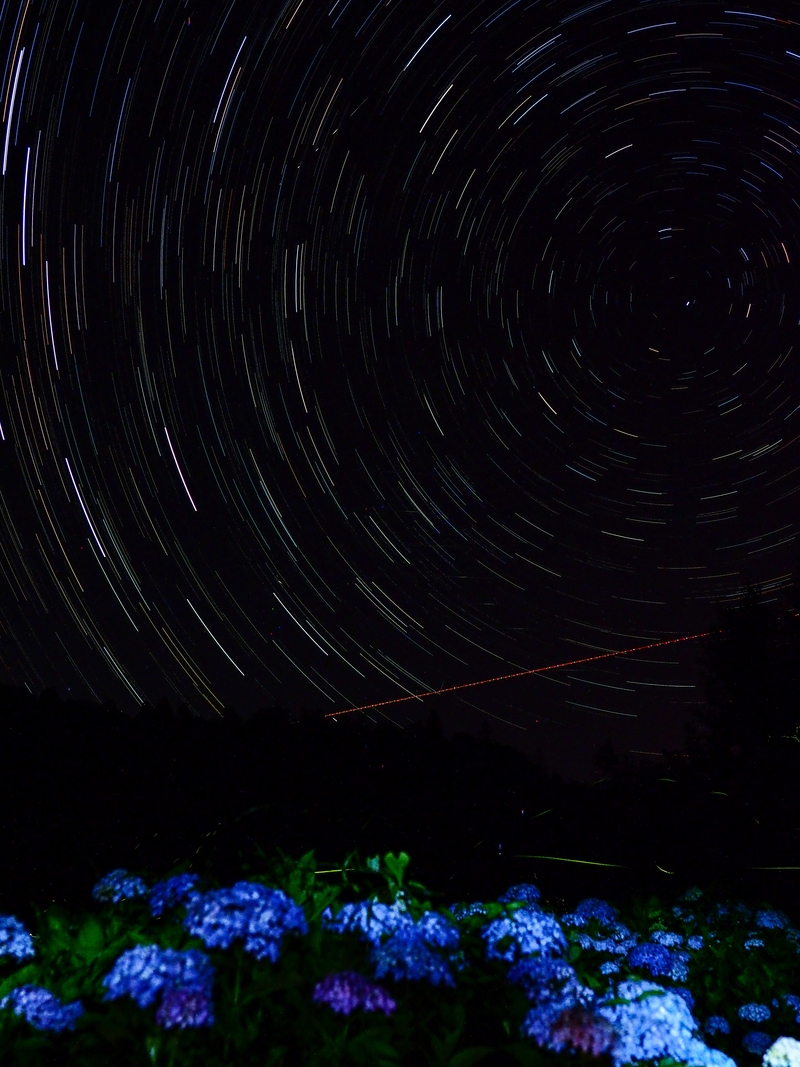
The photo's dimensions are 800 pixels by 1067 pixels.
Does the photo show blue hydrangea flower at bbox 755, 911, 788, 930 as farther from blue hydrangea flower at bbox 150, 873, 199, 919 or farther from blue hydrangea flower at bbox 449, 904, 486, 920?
blue hydrangea flower at bbox 150, 873, 199, 919

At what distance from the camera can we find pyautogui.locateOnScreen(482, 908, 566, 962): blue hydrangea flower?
2.76 m

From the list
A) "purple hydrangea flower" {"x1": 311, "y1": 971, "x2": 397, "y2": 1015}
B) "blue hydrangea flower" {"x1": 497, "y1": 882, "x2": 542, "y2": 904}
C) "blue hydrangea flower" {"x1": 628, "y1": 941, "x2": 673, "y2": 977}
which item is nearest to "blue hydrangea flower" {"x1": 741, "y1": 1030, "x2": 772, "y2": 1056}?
"blue hydrangea flower" {"x1": 628, "y1": 941, "x2": 673, "y2": 977}

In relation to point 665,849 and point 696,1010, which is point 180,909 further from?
point 665,849

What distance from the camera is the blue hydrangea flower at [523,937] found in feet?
9.05

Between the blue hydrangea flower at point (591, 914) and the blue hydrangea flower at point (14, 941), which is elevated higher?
the blue hydrangea flower at point (14, 941)

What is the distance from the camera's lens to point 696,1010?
3680 millimetres

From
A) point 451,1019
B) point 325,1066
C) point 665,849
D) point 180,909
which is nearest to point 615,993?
point 451,1019

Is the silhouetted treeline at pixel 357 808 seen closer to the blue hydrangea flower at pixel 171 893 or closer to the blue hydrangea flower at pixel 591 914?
the blue hydrangea flower at pixel 591 914

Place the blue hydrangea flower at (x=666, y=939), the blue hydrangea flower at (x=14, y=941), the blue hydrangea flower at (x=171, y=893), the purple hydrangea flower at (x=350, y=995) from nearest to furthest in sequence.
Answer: the purple hydrangea flower at (x=350, y=995), the blue hydrangea flower at (x=14, y=941), the blue hydrangea flower at (x=171, y=893), the blue hydrangea flower at (x=666, y=939)

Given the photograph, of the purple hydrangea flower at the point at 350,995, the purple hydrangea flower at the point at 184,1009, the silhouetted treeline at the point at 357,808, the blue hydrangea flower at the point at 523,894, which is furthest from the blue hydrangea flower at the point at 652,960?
the purple hydrangea flower at the point at 184,1009

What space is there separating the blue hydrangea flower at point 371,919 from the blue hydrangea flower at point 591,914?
1.95 metres

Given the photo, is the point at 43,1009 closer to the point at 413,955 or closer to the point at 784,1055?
the point at 413,955

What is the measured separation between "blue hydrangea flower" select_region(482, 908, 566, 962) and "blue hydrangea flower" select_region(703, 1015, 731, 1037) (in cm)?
111

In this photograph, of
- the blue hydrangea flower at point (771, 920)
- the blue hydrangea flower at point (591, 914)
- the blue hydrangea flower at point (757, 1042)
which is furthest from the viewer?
the blue hydrangea flower at point (771, 920)
